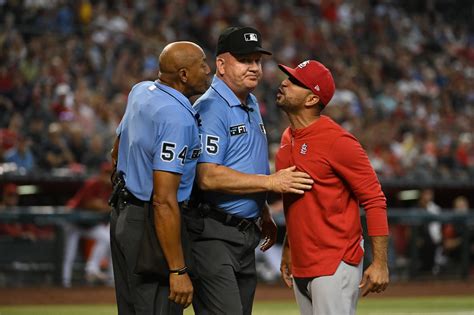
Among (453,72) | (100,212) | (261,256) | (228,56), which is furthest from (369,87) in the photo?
Answer: (228,56)

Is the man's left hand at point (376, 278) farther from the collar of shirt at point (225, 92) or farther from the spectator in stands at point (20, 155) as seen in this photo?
the spectator in stands at point (20, 155)

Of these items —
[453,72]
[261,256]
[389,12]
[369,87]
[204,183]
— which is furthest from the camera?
[389,12]

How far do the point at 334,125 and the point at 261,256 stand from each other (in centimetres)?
899

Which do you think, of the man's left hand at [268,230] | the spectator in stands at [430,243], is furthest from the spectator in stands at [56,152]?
the man's left hand at [268,230]

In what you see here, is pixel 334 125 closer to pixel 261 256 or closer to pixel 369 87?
pixel 261 256

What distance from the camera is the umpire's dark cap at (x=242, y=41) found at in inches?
208

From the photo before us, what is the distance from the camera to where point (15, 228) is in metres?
12.6

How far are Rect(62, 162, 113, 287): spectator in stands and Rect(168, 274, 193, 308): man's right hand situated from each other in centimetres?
796

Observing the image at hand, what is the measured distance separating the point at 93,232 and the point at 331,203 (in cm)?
828

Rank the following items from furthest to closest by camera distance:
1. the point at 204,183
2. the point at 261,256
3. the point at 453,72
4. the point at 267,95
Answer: the point at 453,72, the point at 267,95, the point at 261,256, the point at 204,183

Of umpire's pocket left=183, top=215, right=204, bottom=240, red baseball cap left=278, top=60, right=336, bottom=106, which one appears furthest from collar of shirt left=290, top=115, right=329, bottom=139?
umpire's pocket left=183, top=215, right=204, bottom=240

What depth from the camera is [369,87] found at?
68.9ft

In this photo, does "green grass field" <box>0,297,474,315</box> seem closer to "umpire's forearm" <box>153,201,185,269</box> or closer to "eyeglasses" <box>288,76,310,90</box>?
"eyeglasses" <box>288,76,310,90</box>

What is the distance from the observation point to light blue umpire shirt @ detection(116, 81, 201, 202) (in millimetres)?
Answer: 4664
